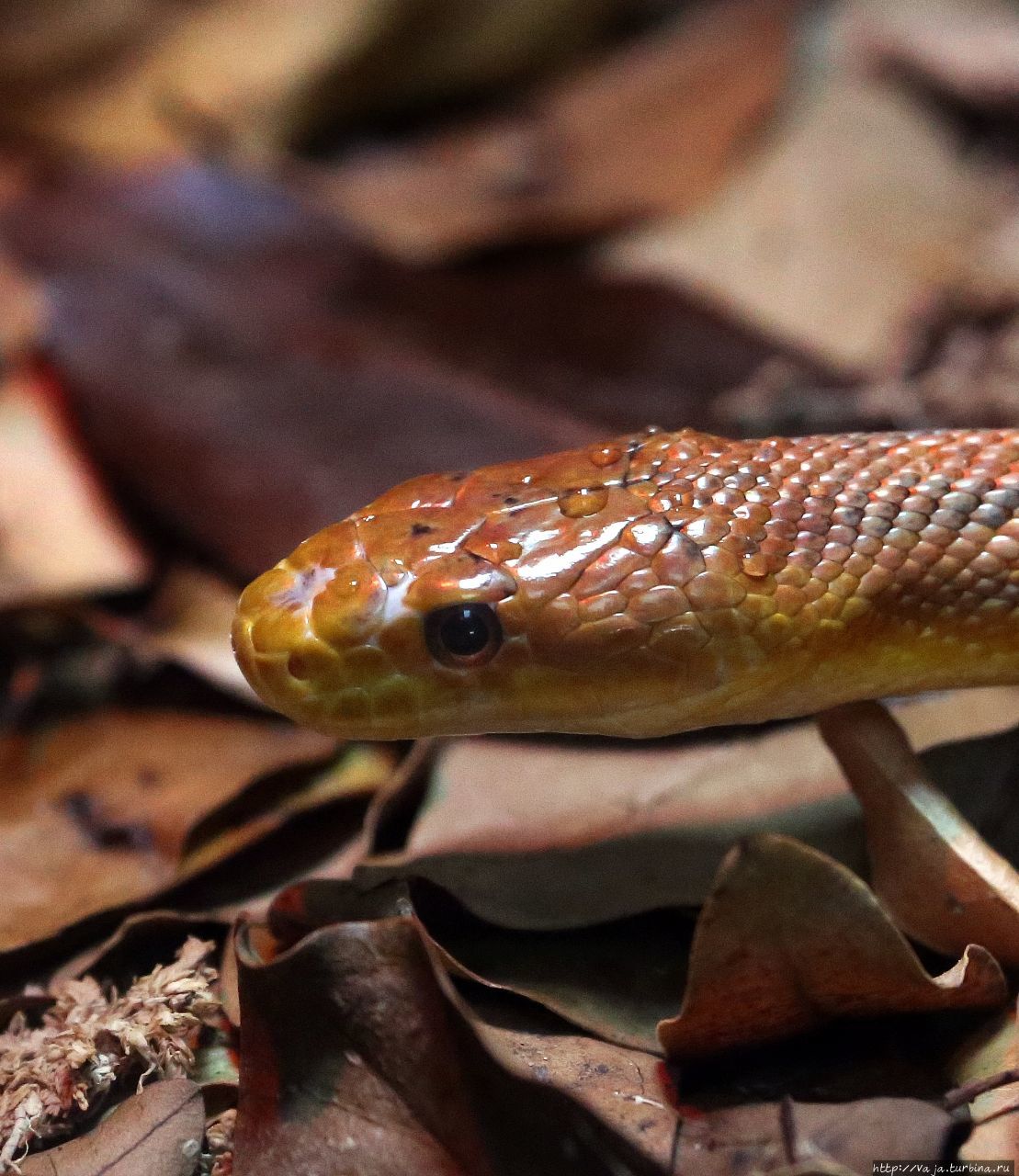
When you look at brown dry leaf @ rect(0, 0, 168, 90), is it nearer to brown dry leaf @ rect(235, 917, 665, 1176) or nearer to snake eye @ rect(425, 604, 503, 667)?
snake eye @ rect(425, 604, 503, 667)

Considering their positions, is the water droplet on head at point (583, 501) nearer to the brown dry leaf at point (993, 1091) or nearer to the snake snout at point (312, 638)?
the snake snout at point (312, 638)

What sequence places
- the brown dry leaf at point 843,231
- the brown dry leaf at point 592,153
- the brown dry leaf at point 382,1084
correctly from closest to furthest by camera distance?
the brown dry leaf at point 382,1084 → the brown dry leaf at point 843,231 → the brown dry leaf at point 592,153

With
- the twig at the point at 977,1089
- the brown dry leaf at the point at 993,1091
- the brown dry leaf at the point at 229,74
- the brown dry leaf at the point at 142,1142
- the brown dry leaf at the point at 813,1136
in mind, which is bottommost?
the brown dry leaf at the point at 993,1091

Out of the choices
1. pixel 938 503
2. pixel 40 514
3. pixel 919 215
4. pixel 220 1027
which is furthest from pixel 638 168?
pixel 220 1027

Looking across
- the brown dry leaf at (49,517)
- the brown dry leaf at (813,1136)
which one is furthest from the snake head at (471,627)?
the brown dry leaf at (49,517)

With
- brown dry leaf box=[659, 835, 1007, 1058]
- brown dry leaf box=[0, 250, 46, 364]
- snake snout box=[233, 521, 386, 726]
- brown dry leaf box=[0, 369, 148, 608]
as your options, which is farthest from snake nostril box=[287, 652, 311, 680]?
brown dry leaf box=[0, 250, 46, 364]

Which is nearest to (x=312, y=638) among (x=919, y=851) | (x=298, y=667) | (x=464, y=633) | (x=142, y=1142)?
(x=298, y=667)

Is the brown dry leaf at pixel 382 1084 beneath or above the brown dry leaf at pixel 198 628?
above
